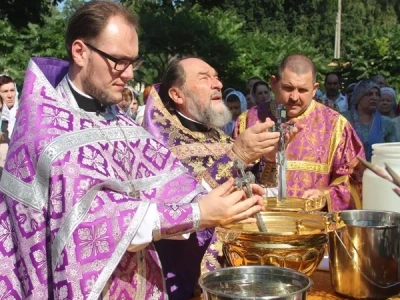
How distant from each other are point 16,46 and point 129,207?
13.9 meters

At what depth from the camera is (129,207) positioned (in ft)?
6.68

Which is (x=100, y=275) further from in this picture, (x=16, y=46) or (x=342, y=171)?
(x=16, y=46)

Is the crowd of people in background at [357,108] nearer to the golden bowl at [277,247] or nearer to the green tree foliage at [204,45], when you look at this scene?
the golden bowl at [277,247]

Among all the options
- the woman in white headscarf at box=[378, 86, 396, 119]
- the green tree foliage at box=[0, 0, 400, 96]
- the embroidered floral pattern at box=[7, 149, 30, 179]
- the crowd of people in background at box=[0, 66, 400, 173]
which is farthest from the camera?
the green tree foliage at box=[0, 0, 400, 96]

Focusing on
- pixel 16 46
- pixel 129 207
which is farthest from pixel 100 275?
pixel 16 46

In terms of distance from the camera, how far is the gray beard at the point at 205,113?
11.0 feet

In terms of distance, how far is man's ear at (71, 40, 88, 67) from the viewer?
2.21 meters

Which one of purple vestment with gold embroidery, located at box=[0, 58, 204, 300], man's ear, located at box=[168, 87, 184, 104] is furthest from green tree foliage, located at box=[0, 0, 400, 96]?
purple vestment with gold embroidery, located at box=[0, 58, 204, 300]

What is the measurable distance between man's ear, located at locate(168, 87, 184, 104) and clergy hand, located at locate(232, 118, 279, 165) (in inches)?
26.5

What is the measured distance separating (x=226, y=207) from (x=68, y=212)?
489 mm

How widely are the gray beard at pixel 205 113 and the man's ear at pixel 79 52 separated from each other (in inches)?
46.5

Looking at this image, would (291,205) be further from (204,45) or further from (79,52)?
(204,45)

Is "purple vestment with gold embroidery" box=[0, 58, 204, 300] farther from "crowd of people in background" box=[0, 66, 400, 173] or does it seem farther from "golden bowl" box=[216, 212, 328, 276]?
"crowd of people in background" box=[0, 66, 400, 173]

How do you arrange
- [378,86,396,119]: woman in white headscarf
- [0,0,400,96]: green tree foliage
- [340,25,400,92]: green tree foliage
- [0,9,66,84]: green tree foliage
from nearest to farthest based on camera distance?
[378,86,396,119]: woman in white headscarf < [0,9,66,84]: green tree foliage < [0,0,400,96]: green tree foliage < [340,25,400,92]: green tree foliage
